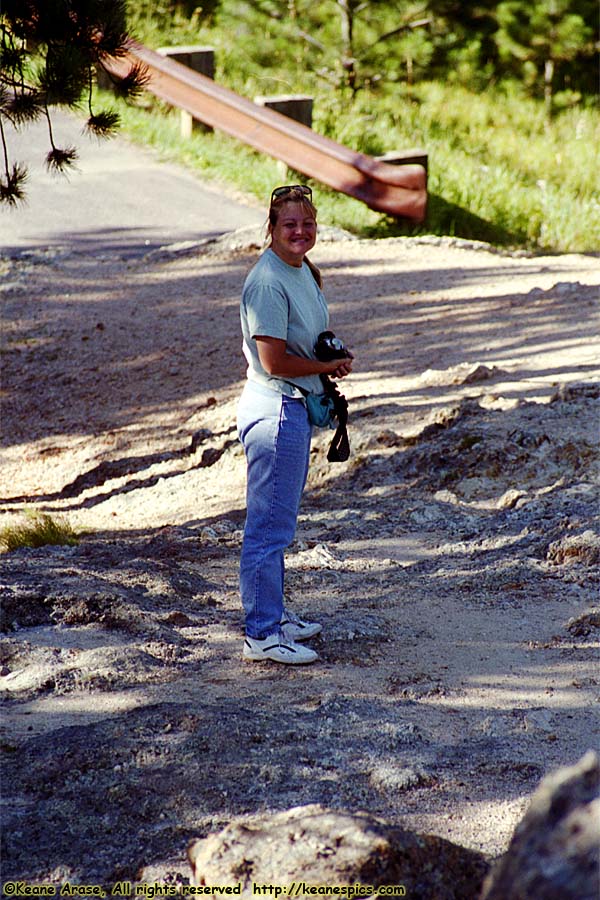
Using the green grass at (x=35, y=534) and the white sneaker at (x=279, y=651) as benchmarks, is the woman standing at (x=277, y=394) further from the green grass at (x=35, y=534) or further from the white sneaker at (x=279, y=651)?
the green grass at (x=35, y=534)

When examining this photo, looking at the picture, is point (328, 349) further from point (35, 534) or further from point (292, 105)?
point (292, 105)

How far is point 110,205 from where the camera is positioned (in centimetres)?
1102

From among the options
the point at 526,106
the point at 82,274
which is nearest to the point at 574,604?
the point at 82,274

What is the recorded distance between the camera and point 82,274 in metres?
9.59

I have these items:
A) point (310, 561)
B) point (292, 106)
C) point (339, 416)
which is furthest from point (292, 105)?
point (339, 416)

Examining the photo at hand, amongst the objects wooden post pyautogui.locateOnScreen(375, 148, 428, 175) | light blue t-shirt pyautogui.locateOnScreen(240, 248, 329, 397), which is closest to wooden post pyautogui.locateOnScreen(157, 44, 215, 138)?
wooden post pyautogui.locateOnScreen(375, 148, 428, 175)

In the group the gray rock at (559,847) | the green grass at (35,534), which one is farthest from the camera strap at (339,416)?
the gray rock at (559,847)

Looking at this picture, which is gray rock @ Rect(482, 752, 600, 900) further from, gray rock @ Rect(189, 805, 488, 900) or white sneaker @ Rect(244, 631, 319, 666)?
white sneaker @ Rect(244, 631, 319, 666)

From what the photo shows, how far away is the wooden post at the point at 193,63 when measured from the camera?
12.6m

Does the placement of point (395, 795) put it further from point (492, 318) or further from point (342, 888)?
point (492, 318)

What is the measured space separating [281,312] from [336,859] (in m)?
1.96

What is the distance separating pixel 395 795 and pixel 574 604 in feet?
5.92

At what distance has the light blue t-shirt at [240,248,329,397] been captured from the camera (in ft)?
12.3

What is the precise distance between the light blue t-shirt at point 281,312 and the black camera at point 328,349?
25mm
